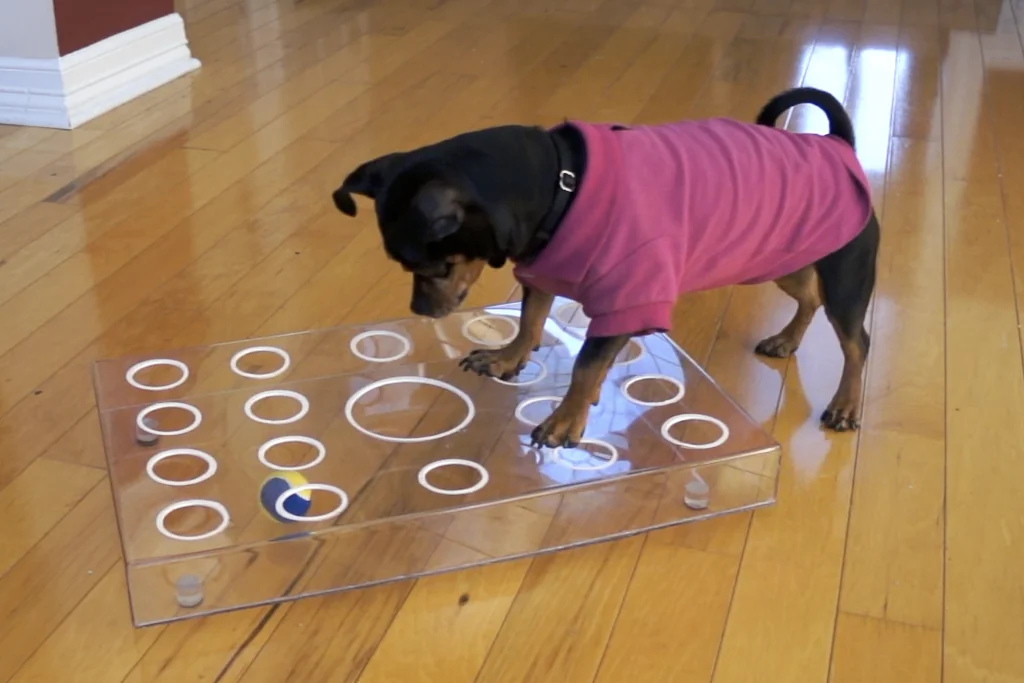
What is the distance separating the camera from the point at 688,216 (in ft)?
4.98

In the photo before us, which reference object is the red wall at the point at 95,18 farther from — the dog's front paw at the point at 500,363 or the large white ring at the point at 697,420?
the large white ring at the point at 697,420

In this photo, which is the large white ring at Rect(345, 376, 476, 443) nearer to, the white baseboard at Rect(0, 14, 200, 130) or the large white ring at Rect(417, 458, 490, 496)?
the large white ring at Rect(417, 458, 490, 496)

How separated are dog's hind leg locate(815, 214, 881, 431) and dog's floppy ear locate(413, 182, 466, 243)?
634mm

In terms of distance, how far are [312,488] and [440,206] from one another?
1.53 ft

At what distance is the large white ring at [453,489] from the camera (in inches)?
61.1

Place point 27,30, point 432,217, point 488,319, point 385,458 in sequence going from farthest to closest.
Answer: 1. point 27,30
2. point 488,319
3. point 385,458
4. point 432,217

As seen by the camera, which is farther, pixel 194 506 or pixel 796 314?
pixel 796 314

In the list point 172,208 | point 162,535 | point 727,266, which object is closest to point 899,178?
point 727,266

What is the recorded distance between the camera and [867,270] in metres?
1.70

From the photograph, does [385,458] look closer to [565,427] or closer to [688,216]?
[565,427]

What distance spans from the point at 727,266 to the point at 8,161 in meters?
1.82

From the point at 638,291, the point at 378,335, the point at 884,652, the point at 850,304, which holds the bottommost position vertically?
the point at 884,652

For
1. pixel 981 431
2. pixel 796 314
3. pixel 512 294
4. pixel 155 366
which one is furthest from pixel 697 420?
pixel 155 366

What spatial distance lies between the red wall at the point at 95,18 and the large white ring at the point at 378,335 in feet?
4.80
